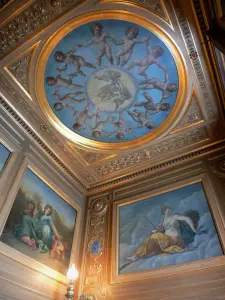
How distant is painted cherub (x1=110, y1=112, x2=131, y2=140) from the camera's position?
283 inches

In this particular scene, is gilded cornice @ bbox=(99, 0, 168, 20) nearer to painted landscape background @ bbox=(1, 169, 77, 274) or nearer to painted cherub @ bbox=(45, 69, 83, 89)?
painted cherub @ bbox=(45, 69, 83, 89)

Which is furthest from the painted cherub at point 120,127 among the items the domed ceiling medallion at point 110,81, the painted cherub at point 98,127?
the painted cherub at point 98,127

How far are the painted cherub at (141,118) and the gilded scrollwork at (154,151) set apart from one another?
0.74 m

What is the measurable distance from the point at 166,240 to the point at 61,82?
187 inches

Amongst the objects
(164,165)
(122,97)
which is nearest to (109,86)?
(122,97)

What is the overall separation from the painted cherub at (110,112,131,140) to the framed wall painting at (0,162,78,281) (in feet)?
8.10

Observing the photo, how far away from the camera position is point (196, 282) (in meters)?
5.19

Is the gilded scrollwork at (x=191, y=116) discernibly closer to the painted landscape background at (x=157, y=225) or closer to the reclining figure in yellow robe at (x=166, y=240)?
the painted landscape background at (x=157, y=225)

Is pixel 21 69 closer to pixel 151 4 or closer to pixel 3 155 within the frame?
pixel 3 155

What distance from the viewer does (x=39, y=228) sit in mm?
6148

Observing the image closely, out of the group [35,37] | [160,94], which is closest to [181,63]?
[160,94]

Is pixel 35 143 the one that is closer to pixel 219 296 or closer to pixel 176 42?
pixel 176 42

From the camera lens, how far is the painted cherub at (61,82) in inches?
251

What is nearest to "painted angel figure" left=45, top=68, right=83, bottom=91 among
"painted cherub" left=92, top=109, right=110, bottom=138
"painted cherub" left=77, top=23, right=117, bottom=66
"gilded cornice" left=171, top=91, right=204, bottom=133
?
"painted cherub" left=77, top=23, right=117, bottom=66
